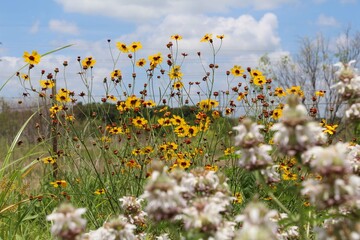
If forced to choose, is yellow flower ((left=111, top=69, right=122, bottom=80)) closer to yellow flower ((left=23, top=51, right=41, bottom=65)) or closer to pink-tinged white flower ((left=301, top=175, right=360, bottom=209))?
yellow flower ((left=23, top=51, right=41, bottom=65))

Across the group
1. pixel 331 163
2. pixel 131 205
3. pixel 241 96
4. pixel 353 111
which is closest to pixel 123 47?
pixel 241 96

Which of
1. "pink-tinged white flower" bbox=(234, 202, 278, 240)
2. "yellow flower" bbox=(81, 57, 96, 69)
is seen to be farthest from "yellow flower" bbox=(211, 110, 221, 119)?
"pink-tinged white flower" bbox=(234, 202, 278, 240)

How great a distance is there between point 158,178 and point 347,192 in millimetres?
561

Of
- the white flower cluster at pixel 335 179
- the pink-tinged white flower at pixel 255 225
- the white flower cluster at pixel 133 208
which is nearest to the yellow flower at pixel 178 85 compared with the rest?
the white flower cluster at pixel 133 208

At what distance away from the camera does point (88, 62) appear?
18.1 ft

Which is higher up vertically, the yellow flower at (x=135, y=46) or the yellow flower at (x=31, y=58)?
the yellow flower at (x=135, y=46)

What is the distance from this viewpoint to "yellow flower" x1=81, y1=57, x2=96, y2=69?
5461mm

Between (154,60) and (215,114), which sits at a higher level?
(154,60)

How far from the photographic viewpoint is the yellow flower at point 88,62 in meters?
5.46

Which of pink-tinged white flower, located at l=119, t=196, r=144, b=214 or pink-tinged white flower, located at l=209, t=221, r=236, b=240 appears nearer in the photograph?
pink-tinged white flower, located at l=209, t=221, r=236, b=240

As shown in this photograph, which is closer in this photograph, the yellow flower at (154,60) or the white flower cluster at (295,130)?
the white flower cluster at (295,130)

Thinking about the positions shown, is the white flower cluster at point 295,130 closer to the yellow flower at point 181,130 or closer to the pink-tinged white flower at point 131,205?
the pink-tinged white flower at point 131,205

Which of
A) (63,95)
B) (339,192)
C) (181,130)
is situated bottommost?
(181,130)

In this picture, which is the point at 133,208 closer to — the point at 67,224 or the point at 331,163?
the point at 67,224
